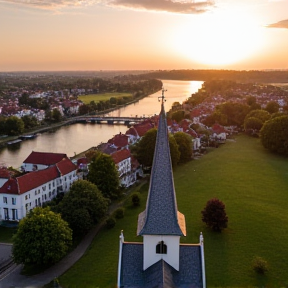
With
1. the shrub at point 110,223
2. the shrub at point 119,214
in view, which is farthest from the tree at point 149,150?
the shrub at point 110,223

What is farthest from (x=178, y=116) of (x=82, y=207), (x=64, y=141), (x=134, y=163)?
(x=82, y=207)

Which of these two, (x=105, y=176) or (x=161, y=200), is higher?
(x=161, y=200)

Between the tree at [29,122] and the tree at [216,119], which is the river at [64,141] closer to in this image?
the tree at [29,122]

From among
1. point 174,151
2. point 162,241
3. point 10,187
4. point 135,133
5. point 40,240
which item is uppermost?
point 162,241

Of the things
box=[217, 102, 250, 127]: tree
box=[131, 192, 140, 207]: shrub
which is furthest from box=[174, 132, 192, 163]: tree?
box=[217, 102, 250, 127]: tree

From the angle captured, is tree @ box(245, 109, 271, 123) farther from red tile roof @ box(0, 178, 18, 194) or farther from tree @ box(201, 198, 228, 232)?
red tile roof @ box(0, 178, 18, 194)

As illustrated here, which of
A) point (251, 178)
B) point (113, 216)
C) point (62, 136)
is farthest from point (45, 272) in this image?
point (62, 136)

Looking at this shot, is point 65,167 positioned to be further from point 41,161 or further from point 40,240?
point 40,240
